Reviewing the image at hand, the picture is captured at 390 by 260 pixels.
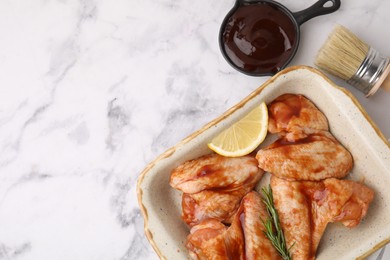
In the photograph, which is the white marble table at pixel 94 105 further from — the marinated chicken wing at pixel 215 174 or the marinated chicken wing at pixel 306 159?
the marinated chicken wing at pixel 306 159

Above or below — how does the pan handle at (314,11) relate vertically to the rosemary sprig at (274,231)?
above

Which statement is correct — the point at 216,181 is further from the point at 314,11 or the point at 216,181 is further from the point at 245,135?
the point at 314,11

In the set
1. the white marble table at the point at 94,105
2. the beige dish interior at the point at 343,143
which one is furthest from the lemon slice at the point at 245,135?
the white marble table at the point at 94,105

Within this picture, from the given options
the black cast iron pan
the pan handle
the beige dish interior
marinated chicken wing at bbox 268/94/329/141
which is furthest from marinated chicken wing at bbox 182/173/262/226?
the pan handle

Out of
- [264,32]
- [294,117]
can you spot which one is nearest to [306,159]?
[294,117]

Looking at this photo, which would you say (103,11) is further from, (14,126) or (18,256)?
(18,256)

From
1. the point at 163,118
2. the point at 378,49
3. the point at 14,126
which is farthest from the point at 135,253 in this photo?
the point at 378,49
